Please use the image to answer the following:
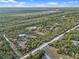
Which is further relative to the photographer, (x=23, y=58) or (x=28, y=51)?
(x=28, y=51)

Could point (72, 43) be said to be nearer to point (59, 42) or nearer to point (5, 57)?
point (59, 42)

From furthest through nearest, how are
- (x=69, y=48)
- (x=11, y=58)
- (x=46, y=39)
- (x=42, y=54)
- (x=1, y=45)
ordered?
1. (x=46, y=39)
2. (x=1, y=45)
3. (x=69, y=48)
4. (x=42, y=54)
5. (x=11, y=58)

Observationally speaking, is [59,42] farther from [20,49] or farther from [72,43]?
[20,49]

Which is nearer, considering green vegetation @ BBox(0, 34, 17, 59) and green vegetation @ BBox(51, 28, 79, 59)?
green vegetation @ BBox(0, 34, 17, 59)

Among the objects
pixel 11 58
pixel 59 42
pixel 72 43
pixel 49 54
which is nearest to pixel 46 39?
pixel 59 42

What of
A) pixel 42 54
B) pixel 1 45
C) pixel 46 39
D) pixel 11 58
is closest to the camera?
pixel 11 58

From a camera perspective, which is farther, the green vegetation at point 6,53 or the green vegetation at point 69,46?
the green vegetation at point 69,46

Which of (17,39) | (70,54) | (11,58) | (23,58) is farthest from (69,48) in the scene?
(17,39)

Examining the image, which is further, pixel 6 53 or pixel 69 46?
pixel 69 46

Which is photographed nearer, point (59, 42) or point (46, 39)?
point (59, 42)
